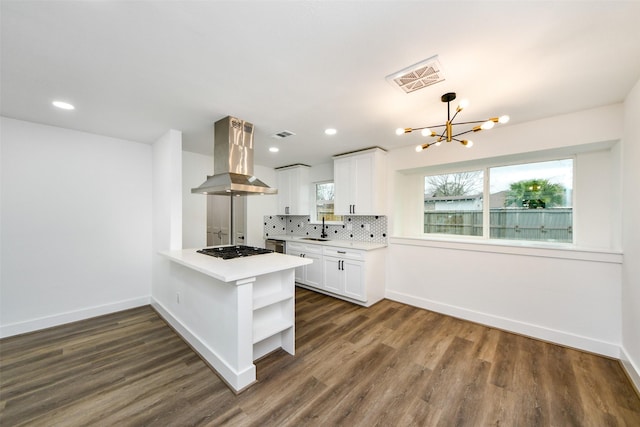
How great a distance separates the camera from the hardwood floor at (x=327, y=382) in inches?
66.9

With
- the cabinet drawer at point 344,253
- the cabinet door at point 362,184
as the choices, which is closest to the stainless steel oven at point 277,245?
the cabinet drawer at point 344,253

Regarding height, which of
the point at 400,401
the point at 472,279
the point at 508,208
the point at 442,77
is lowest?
the point at 400,401

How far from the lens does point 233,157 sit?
9.11ft

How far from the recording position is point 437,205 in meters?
4.01

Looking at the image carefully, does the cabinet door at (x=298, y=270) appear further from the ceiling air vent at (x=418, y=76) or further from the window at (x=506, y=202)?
the ceiling air vent at (x=418, y=76)

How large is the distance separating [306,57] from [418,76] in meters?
0.91

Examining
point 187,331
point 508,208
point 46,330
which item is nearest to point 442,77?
point 508,208

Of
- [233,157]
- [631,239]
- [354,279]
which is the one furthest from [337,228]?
[631,239]

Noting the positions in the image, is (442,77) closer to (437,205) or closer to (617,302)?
(437,205)

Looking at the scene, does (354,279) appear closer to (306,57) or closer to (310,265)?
(310,265)

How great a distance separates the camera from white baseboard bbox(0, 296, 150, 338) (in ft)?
9.08

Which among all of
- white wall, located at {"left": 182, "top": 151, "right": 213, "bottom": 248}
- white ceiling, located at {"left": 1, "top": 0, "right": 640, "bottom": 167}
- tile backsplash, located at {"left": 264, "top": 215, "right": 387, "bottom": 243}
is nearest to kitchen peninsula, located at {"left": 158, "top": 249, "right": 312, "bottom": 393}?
white wall, located at {"left": 182, "top": 151, "right": 213, "bottom": 248}

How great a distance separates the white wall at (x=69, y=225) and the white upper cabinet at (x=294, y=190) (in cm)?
255

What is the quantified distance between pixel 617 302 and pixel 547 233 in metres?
0.93
